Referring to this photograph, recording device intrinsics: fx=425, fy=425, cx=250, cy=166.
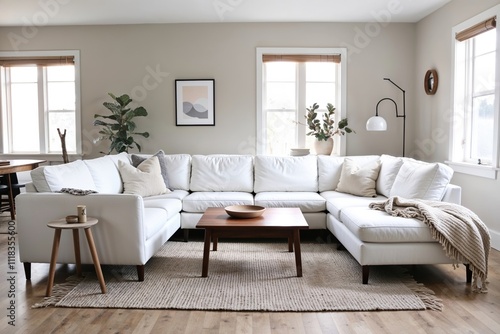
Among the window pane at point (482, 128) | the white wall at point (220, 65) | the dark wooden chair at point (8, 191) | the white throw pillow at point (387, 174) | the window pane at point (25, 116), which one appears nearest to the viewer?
the window pane at point (482, 128)

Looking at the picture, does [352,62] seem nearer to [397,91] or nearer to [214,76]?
[397,91]

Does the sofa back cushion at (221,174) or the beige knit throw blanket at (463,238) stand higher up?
the sofa back cushion at (221,174)

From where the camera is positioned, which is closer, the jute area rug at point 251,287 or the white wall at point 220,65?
the jute area rug at point 251,287

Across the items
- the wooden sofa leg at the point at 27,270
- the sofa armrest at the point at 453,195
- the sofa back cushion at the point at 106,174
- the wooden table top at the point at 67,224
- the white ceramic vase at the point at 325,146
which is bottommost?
the wooden sofa leg at the point at 27,270

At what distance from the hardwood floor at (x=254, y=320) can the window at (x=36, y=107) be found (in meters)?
3.51

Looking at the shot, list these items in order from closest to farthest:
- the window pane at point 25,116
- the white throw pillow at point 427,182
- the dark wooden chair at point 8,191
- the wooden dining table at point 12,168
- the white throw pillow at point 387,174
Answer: the white throw pillow at point 427,182
the white throw pillow at point 387,174
the wooden dining table at point 12,168
the dark wooden chair at point 8,191
the window pane at point 25,116

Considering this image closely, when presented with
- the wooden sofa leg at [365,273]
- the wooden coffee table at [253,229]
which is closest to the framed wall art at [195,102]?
the wooden coffee table at [253,229]

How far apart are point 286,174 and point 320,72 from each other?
1.70 metres

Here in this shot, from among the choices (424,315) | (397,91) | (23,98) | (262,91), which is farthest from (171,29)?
(424,315)

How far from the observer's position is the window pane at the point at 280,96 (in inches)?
226

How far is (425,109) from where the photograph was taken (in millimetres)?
5340

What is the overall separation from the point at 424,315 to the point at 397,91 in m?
3.73

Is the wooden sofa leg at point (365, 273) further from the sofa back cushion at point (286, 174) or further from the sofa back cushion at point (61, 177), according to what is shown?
the sofa back cushion at point (61, 177)

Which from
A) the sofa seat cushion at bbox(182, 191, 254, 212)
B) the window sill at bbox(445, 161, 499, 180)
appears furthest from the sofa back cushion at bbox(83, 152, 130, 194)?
the window sill at bbox(445, 161, 499, 180)
